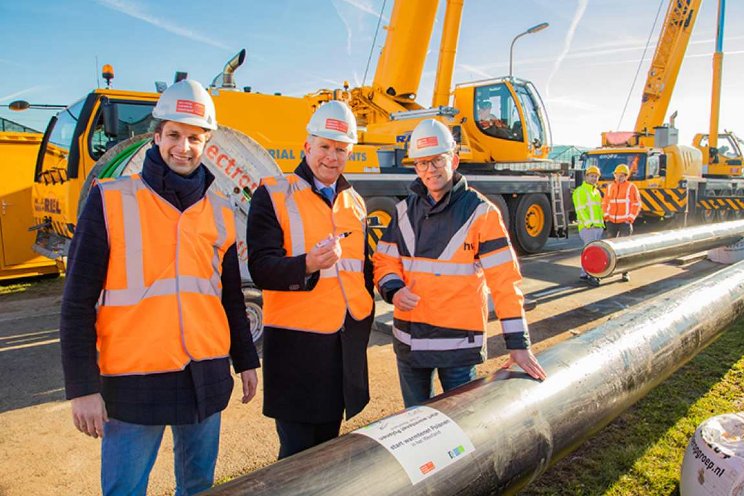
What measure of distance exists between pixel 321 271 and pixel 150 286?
70cm

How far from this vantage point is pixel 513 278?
2307 millimetres

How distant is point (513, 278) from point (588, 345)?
2.31 ft

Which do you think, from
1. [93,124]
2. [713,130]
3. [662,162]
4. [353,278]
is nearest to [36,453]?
[353,278]

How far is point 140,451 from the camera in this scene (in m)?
1.73

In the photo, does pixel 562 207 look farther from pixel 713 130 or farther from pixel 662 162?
pixel 713 130

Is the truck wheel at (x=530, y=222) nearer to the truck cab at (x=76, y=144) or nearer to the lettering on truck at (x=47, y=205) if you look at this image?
the truck cab at (x=76, y=144)

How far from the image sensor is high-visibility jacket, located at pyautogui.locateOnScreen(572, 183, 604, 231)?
830 centimetres

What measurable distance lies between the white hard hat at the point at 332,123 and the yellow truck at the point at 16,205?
25.1 ft

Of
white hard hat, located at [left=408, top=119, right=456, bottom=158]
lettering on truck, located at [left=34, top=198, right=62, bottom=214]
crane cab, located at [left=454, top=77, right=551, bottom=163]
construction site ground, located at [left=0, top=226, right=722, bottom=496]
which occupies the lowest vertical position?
construction site ground, located at [left=0, top=226, right=722, bottom=496]

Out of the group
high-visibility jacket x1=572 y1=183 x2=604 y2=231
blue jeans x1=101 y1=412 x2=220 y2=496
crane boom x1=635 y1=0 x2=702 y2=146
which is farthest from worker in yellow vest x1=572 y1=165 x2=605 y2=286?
crane boom x1=635 y1=0 x2=702 y2=146

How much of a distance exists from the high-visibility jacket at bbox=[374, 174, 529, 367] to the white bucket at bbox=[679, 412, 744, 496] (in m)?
1.08

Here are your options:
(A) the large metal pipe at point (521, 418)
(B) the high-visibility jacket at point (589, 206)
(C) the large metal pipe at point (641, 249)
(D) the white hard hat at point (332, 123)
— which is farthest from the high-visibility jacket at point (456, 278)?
(B) the high-visibility jacket at point (589, 206)

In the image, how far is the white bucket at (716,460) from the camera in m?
2.29

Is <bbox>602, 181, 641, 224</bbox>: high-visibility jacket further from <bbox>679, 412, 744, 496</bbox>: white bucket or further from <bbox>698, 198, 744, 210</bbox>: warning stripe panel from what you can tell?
<bbox>698, 198, 744, 210</bbox>: warning stripe panel
